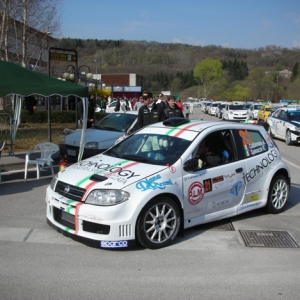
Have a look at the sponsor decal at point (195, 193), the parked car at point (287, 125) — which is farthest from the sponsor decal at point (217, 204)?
the parked car at point (287, 125)

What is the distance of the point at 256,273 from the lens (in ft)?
14.9

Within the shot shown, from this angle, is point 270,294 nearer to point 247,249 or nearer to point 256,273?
point 256,273

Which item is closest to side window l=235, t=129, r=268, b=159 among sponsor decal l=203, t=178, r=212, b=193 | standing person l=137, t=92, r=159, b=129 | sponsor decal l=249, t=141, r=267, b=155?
sponsor decal l=249, t=141, r=267, b=155

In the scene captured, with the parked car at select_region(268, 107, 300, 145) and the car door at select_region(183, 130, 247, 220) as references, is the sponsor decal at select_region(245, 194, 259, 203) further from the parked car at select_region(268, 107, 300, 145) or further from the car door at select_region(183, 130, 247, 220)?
the parked car at select_region(268, 107, 300, 145)

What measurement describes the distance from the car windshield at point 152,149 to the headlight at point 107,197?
0.89 meters

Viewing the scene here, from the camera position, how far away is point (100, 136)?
1116cm

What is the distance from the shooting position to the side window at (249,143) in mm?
6430

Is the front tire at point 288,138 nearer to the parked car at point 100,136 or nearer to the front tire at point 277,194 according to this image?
the parked car at point 100,136

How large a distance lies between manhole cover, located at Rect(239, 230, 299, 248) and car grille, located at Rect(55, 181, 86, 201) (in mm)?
2379

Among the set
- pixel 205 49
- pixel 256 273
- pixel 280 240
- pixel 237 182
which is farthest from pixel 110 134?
pixel 205 49

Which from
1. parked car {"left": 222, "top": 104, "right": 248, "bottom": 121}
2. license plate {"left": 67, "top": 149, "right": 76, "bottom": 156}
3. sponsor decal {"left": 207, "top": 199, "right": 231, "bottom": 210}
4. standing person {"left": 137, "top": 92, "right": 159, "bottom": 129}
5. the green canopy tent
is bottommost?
parked car {"left": 222, "top": 104, "right": 248, "bottom": 121}

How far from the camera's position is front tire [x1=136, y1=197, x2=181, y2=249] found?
16.2 feet

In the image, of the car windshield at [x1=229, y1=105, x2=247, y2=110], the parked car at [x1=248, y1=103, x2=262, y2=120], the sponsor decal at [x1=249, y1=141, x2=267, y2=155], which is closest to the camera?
the sponsor decal at [x1=249, y1=141, x2=267, y2=155]

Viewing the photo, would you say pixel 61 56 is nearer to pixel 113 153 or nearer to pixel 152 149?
pixel 113 153
